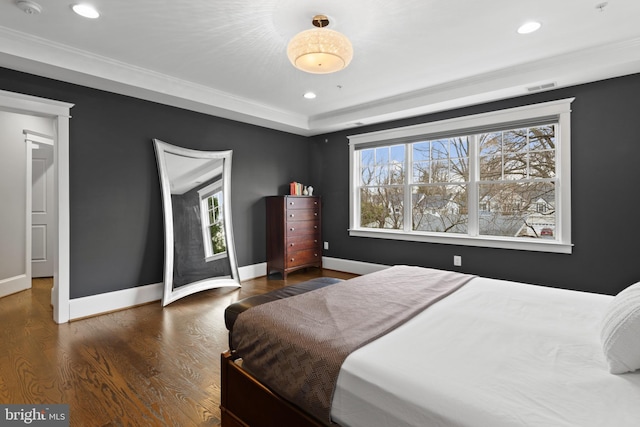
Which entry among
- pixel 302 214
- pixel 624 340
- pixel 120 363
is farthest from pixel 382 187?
pixel 624 340

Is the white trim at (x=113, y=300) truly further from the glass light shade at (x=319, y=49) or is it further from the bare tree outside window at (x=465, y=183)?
the bare tree outside window at (x=465, y=183)

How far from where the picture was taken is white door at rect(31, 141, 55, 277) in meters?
4.95

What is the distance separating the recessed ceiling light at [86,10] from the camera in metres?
2.28

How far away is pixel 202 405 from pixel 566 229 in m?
3.89

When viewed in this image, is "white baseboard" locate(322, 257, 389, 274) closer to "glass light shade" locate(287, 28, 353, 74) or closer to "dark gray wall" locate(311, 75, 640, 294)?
"dark gray wall" locate(311, 75, 640, 294)

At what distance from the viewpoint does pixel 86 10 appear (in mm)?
2322

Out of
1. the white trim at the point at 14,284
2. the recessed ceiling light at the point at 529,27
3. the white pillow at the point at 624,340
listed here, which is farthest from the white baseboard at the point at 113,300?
the recessed ceiling light at the point at 529,27

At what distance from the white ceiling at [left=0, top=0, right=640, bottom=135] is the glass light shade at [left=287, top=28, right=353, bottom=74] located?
0.76 feet

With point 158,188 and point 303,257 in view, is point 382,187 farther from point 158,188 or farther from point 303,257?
point 158,188

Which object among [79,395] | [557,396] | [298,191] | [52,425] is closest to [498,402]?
[557,396]

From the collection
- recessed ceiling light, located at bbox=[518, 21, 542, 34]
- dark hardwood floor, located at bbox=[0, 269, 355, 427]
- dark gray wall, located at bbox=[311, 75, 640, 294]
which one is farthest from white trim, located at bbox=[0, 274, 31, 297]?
recessed ceiling light, located at bbox=[518, 21, 542, 34]

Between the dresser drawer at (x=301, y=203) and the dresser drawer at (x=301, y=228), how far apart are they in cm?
25

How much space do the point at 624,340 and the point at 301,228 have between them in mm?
4377

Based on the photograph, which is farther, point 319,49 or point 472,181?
point 472,181
